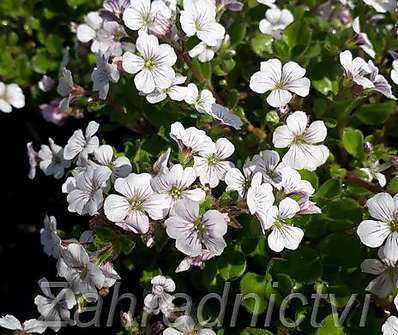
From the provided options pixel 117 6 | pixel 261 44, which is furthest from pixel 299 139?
pixel 117 6

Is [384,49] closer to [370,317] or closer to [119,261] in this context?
[370,317]

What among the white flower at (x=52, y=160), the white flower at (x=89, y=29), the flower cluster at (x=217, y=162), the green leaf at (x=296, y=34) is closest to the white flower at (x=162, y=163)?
the flower cluster at (x=217, y=162)

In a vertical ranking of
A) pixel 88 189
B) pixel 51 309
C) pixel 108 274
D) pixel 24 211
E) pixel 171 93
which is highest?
pixel 171 93

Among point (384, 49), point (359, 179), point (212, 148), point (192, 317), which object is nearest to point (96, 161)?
point (212, 148)

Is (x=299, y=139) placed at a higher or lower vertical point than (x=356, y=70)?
lower

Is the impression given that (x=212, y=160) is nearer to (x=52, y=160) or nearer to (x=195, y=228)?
(x=195, y=228)

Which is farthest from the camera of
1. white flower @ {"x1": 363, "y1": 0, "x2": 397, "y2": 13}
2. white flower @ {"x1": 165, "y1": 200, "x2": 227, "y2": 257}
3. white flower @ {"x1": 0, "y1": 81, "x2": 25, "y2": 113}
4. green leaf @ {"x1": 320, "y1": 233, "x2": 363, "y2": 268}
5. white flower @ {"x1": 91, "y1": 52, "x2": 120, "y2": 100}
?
white flower @ {"x1": 0, "y1": 81, "x2": 25, "y2": 113}

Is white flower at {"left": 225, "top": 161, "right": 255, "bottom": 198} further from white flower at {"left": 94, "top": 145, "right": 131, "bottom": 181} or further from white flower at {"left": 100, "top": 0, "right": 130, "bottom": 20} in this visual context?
white flower at {"left": 100, "top": 0, "right": 130, "bottom": 20}

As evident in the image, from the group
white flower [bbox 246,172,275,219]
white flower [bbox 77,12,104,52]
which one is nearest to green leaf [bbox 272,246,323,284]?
white flower [bbox 246,172,275,219]
